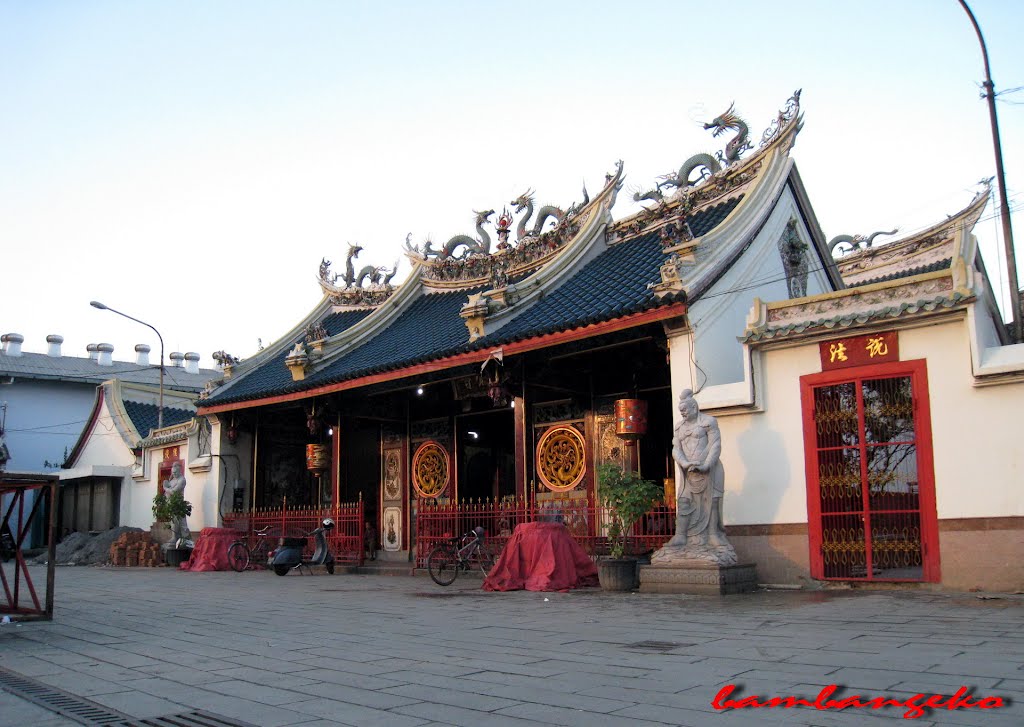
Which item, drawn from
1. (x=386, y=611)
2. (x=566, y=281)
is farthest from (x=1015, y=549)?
(x=566, y=281)

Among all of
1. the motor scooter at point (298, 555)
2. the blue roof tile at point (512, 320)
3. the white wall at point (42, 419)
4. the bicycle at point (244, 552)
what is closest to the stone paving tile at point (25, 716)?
the blue roof tile at point (512, 320)

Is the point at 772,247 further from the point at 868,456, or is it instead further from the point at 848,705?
the point at 848,705

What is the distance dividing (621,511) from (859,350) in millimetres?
3790

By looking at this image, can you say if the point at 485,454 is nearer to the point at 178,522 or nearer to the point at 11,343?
the point at 178,522

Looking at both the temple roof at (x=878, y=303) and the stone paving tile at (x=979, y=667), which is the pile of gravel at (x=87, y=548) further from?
the stone paving tile at (x=979, y=667)

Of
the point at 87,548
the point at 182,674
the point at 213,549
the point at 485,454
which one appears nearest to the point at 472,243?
the point at 485,454

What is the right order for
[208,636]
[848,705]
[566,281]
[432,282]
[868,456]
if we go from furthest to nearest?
1. [432,282]
2. [566,281]
3. [868,456]
4. [208,636]
5. [848,705]

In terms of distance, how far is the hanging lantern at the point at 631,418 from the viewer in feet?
46.9

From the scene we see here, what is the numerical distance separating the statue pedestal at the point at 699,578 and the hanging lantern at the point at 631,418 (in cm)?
341

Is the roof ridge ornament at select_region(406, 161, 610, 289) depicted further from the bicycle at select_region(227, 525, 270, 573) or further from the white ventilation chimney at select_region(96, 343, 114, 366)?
the white ventilation chimney at select_region(96, 343, 114, 366)

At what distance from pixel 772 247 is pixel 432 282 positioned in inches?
363

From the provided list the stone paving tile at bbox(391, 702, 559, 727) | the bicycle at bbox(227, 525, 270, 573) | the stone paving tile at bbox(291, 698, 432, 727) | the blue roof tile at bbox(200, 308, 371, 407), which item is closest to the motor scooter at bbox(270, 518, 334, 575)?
the bicycle at bbox(227, 525, 270, 573)

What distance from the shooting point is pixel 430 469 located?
19656 mm

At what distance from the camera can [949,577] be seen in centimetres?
996
